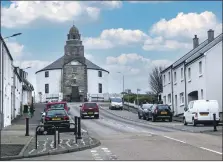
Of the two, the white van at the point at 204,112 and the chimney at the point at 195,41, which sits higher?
the chimney at the point at 195,41

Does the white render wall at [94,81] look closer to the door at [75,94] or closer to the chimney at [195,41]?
the door at [75,94]

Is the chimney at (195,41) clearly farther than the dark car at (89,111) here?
Yes

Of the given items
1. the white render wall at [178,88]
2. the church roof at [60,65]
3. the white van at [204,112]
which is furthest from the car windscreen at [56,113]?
the church roof at [60,65]

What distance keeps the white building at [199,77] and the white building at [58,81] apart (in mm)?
60433

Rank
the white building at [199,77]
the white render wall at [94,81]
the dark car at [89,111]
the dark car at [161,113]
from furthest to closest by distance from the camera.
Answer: the white render wall at [94,81] < the dark car at [89,111] < the white building at [199,77] < the dark car at [161,113]

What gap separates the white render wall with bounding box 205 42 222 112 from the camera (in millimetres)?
45344

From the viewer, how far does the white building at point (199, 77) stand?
45.6m

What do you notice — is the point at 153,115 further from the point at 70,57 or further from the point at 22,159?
the point at 70,57

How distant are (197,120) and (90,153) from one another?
1961cm

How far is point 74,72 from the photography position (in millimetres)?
117250

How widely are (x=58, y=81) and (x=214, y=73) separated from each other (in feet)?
251

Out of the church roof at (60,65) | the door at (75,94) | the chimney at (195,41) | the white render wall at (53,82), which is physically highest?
the church roof at (60,65)

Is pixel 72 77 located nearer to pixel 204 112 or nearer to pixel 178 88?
pixel 178 88

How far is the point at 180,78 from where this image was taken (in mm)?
54562
